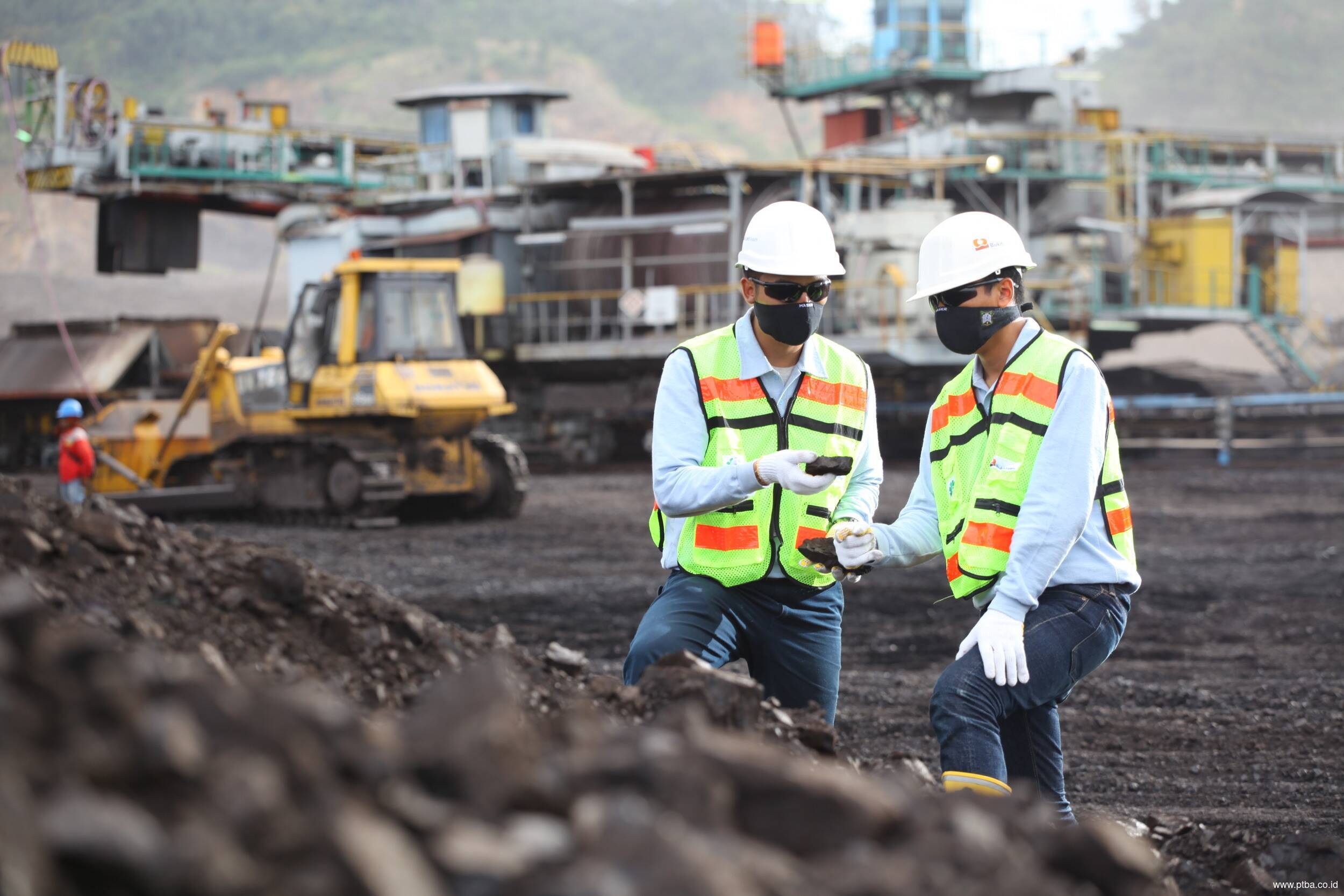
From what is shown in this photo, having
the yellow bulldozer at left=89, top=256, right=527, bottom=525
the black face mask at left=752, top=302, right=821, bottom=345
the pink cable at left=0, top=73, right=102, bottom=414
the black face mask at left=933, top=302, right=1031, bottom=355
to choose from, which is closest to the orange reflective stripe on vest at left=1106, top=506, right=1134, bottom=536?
the black face mask at left=933, top=302, right=1031, bottom=355

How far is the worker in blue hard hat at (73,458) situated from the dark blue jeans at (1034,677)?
35.1 feet

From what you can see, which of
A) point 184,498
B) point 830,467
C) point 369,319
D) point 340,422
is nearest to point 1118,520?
point 830,467

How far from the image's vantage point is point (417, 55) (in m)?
87.0

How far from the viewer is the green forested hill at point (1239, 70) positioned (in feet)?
259

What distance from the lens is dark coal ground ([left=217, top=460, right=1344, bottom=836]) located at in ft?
20.2

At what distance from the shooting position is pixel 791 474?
14.1 feet

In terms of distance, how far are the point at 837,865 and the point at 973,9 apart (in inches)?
1289

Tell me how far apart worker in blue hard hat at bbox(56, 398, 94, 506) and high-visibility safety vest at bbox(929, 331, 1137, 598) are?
34.5 ft

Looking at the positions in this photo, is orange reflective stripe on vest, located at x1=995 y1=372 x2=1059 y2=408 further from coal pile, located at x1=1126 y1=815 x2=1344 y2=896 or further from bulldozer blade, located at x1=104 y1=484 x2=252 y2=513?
bulldozer blade, located at x1=104 y1=484 x2=252 y2=513

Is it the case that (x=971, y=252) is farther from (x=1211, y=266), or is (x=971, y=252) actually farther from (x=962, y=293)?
(x=1211, y=266)

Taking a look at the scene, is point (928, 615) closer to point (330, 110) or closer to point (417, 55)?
point (330, 110)

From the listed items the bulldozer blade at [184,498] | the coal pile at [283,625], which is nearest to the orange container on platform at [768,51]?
the bulldozer blade at [184,498]

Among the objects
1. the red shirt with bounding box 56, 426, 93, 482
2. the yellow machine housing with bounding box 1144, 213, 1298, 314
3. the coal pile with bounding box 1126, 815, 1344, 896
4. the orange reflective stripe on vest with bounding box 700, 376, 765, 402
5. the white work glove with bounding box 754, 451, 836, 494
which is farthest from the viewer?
the yellow machine housing with bounding box 1144, 213, 1298, 314

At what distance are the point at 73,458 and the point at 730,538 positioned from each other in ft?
33.5
